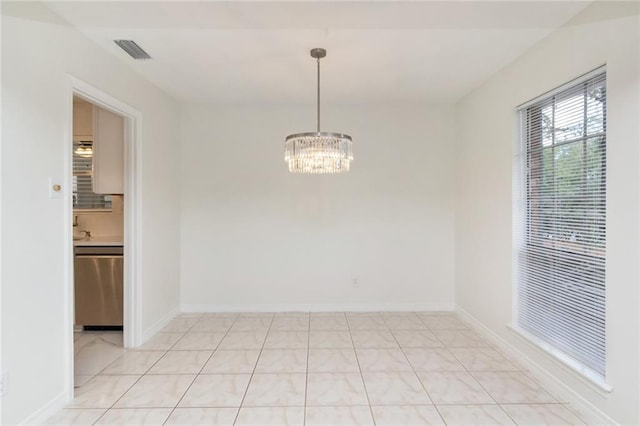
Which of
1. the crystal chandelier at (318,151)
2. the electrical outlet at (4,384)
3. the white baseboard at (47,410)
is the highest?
the crystal chandelier at (318,151)

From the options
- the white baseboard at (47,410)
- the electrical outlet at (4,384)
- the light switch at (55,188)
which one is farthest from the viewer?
the light switch at (55,188)

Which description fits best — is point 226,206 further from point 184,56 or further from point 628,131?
point 628,131

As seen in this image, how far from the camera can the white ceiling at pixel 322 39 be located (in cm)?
203

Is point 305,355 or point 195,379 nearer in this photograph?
point 195,379

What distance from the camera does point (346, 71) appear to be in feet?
9.83

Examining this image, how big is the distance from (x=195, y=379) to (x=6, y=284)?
1360mm

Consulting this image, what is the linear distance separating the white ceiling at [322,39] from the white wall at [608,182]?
20 cm

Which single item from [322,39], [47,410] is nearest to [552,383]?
[322,39]

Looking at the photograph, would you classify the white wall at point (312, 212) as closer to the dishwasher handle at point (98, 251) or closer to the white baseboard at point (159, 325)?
the white baseboard at point (159, 325)

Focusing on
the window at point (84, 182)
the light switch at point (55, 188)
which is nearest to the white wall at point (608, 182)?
the light switch at point (55, 188)

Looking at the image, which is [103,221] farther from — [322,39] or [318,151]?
[322,39]

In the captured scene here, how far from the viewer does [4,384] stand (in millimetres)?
1749

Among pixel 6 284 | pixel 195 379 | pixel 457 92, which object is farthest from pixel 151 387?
pixel 457 92

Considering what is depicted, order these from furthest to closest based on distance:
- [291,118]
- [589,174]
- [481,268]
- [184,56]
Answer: [291,118], [481,268], [184,56], [589,174]
